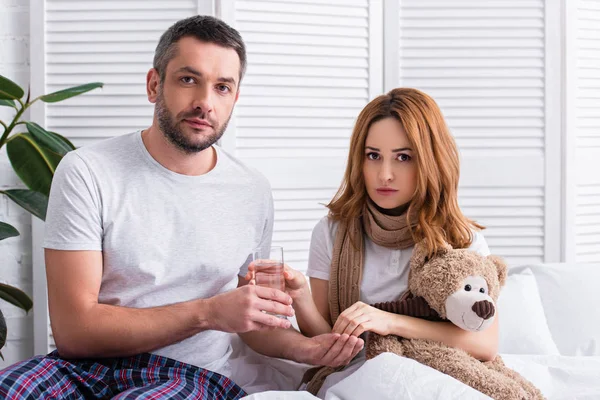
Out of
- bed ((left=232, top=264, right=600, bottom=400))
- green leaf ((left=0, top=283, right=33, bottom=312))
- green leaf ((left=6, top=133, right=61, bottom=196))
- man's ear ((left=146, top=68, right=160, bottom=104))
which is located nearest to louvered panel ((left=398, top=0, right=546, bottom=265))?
bed ((left=232, top=264, right=600, bottom=400))

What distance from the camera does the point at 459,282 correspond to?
146cm

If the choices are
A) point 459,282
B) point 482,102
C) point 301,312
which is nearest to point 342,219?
point 301,312

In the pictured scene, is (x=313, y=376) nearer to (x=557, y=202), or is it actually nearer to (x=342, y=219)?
(x=342, y=219)

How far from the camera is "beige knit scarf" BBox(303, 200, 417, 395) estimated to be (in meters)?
1.66

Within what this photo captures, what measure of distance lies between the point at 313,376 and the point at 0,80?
1320 millimetres

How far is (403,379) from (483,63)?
71.7 inches

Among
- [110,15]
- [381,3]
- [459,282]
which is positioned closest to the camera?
[459,282]

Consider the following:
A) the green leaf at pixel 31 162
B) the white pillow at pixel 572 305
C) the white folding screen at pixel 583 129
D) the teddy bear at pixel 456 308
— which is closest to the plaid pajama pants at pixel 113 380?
the teddy bear at pixel 456 308

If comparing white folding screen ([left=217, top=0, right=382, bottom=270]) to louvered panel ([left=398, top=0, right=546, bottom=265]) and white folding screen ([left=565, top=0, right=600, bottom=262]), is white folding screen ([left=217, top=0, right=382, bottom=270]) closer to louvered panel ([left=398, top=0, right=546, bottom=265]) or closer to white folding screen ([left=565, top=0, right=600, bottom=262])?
louvered panel ([left=398, top=0, right=546, bottom=265])

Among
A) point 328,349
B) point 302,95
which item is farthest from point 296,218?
point 328,349

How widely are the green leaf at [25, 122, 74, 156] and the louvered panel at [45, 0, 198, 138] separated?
1.22 ft

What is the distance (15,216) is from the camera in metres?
2.57

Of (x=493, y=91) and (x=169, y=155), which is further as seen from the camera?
(x=493, y=91)

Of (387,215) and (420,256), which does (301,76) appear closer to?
(387,215)
